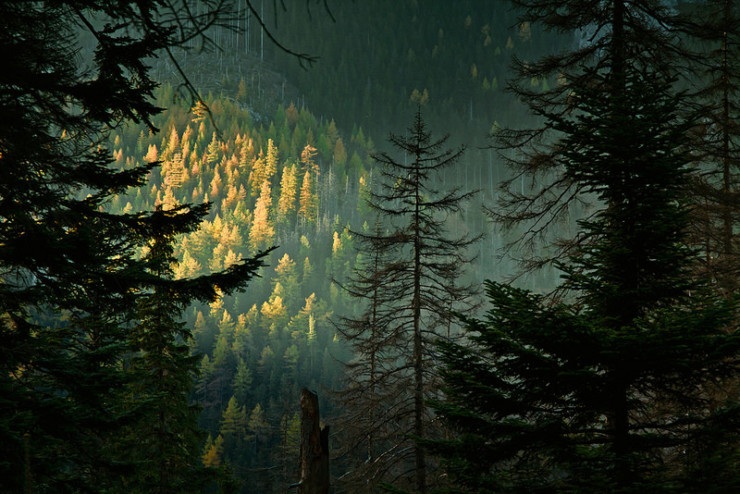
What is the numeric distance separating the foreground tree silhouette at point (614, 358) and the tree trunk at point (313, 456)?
Result: 1.18m

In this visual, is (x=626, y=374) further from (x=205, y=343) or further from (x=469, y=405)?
(x=205, y=343)

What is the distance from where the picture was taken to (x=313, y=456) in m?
4.34

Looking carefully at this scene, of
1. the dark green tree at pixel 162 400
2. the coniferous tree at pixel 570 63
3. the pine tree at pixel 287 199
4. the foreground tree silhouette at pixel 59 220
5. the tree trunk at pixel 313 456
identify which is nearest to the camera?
the foreground tree silhouette at pixel 59 220

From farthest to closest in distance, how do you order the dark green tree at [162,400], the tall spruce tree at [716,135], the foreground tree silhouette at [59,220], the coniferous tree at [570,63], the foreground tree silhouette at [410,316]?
the dark green tree at [162,400], the foreground tree silhouette at [410,316], the tall spruce tree at [716,135], the coniferous tree at [570,63], the foreground tree silhouette at [59,220]

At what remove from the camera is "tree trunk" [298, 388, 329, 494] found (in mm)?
4320

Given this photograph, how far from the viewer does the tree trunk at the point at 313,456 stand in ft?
14.2

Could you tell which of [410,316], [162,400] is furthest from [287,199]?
[410,316]

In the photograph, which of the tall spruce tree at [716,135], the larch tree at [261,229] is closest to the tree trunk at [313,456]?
the tall spruce tree at [716,135]

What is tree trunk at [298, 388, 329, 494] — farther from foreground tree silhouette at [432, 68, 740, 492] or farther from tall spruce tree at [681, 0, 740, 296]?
tall spruce tree at [681, 0, 740, 296]

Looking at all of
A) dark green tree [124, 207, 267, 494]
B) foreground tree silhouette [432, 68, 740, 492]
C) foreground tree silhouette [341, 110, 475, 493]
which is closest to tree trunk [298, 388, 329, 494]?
foreground tree silhouette [432, 68, 740, 492]

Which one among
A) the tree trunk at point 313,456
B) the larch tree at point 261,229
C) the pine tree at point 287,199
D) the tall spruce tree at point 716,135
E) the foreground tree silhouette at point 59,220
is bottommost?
the tree trunk at point 313,456

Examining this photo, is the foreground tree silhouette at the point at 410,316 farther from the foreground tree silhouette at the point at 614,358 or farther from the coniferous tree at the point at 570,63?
the foreground tree silhouette at the point at 614,358

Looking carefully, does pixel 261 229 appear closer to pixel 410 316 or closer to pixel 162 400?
pixel 162 400

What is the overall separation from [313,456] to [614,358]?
9.16 ft
